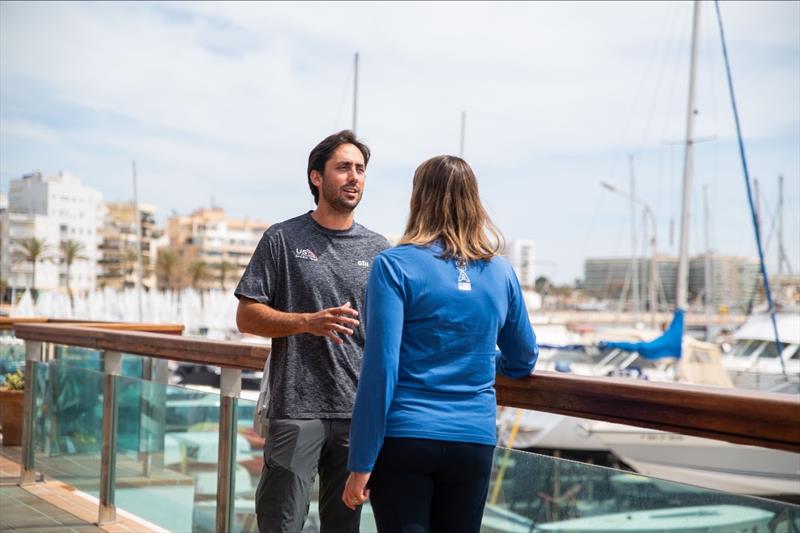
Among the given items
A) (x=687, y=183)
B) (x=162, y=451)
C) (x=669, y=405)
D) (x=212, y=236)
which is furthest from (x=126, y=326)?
(x=212, y=236)

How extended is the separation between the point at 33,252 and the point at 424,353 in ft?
291

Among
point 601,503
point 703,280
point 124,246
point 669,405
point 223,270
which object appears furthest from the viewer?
point 124,246

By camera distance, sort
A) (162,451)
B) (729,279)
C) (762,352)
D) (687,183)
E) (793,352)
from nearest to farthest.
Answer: (162,451) → (793,352) → (687,183) → (762,352) → (729,279)

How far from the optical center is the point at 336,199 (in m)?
2.66

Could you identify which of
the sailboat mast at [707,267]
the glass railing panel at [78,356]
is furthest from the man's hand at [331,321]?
the sailboat mast at [707,267]

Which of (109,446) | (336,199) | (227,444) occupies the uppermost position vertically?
(336,199)

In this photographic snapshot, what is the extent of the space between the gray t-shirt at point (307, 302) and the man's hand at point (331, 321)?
147 millimetres

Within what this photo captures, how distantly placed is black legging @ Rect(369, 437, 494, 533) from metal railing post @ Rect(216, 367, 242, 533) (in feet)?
6.02

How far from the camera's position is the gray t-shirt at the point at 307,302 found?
102 inches

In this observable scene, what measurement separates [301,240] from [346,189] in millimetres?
204

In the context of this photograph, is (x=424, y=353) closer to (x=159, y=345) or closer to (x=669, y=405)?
(x=669, y=405)

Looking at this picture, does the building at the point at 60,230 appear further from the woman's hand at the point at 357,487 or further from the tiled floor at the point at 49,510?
the woman's hand at the point at 357,487

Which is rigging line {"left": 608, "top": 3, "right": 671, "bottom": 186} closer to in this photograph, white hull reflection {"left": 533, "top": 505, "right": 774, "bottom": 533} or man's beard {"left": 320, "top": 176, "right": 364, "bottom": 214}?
white hull reflection {"left": 533, "top": 505, "right": 774, "bottom": 533}

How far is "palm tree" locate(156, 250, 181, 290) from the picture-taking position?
107m
